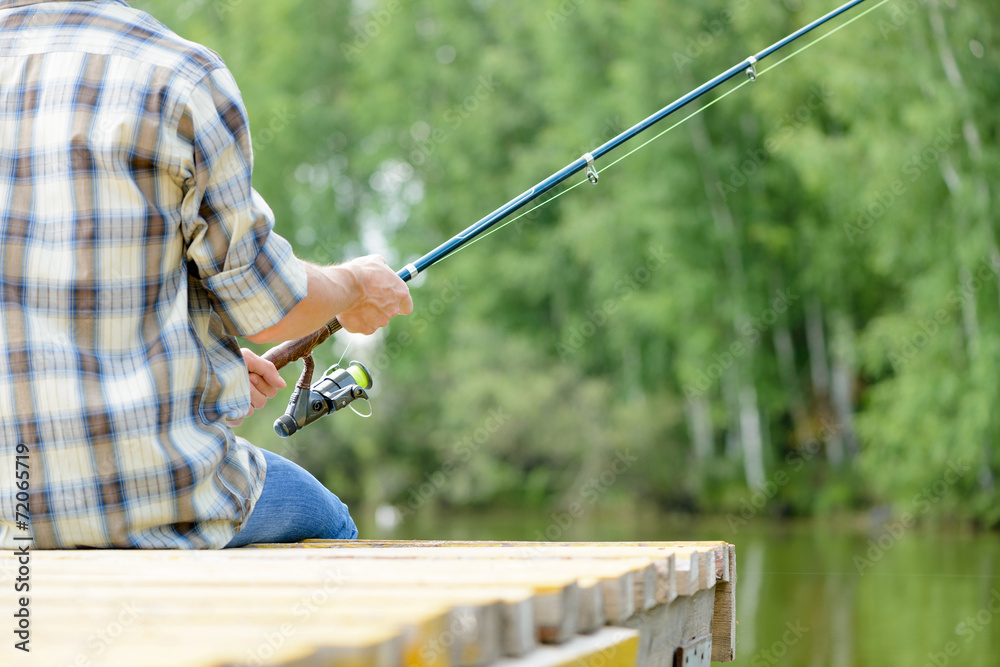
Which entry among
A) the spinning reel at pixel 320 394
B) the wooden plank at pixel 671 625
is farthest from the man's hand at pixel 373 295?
the wooden plank at pixel 671 625

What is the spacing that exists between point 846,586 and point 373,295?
6.28 meters

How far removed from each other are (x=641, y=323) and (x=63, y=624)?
44.7 ft

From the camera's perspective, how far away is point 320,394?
230 centimetres

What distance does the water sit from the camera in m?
5.33

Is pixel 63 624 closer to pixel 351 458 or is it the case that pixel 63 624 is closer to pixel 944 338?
pixel 944 338

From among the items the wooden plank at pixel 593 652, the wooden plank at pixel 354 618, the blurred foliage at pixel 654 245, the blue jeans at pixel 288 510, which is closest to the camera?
the wooden plank at pixel 354 618

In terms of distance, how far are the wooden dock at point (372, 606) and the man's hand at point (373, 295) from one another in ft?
1.13

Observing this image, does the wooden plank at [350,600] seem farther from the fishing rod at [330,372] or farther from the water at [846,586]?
the water at [846,586]

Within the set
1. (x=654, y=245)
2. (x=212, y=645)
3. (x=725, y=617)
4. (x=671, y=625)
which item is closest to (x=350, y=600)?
(x=212, y=645)

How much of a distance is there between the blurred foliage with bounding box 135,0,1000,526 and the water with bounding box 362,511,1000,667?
31.8 inches

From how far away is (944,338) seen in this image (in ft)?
34.1

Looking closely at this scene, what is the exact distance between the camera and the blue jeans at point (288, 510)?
1704 millimetres

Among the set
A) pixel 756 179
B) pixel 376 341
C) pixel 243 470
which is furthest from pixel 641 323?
pixel 243 470

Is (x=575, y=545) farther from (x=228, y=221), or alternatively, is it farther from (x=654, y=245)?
(x=654, y=245)
